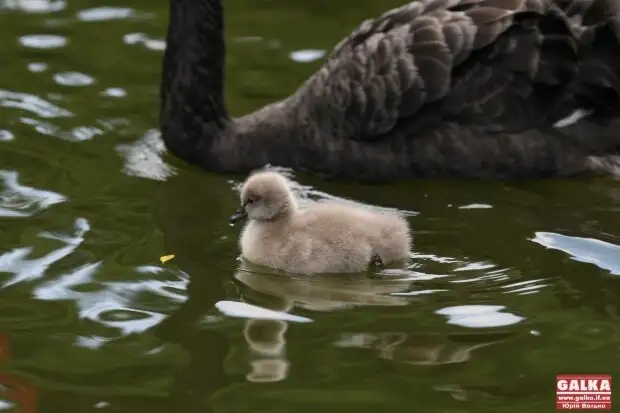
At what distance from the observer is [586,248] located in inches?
217

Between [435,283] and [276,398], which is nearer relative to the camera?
[276,398]

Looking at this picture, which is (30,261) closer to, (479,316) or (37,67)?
(479,316)

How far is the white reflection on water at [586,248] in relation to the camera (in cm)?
538

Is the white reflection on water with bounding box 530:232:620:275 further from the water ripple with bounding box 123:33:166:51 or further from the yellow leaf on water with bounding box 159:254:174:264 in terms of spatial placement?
the water ripple with bounding box 123:33:166:51

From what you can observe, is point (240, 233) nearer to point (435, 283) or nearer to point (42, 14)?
point (435, 283)

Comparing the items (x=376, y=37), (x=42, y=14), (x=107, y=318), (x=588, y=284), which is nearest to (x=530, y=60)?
(x=376, y=37)

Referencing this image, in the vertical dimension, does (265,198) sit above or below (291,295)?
above

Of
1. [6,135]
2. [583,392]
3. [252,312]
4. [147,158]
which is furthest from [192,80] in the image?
[583,392]

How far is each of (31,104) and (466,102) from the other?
228cm

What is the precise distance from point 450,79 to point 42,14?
10.5 ft

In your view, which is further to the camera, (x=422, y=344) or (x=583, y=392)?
(x=422, y=344)

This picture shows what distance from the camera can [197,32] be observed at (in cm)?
666

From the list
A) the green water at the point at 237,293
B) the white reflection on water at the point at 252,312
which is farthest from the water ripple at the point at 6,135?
the white reflection on water at the point at 252,312

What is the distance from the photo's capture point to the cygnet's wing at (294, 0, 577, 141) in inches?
247
